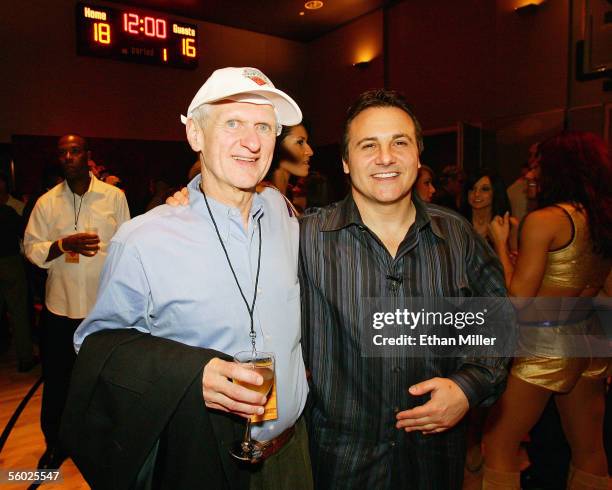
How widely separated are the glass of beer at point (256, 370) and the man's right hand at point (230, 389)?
3 cm

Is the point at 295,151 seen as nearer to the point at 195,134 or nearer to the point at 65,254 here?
the point at 195,134

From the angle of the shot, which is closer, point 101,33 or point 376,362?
point 376,362

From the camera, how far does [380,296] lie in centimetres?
153

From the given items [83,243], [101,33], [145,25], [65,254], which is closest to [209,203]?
[83,243]

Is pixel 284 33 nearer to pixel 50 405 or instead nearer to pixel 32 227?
pixel 32 227

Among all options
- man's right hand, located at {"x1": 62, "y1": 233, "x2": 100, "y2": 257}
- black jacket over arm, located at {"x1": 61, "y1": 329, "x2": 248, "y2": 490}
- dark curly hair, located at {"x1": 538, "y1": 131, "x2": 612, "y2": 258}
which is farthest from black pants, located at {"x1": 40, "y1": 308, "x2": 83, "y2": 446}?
dark curly hair, located at {"x1": 538, "y1": 131, "x2": 612, "y2": 258}

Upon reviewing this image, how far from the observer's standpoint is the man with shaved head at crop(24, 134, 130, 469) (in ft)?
10.0

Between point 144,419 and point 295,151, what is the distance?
1.97 meters

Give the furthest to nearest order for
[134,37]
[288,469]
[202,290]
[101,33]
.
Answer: [134,37], [101,33], [288,469], [202,290]

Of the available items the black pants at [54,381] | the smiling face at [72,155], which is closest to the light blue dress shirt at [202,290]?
the black pants at [54,381]

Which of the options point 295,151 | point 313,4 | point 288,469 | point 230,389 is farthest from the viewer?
point 313,4

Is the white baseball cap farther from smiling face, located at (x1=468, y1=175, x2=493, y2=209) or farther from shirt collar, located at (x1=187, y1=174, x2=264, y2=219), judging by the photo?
smiling face, located at (x1=468, y1=175, x2=493, y2=209)

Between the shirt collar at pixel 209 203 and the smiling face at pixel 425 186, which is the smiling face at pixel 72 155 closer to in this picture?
the shirt collar at pixel 209 203

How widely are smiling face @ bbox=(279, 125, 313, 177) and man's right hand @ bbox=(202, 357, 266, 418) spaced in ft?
5.96
